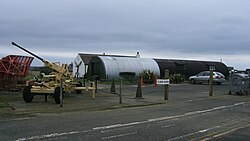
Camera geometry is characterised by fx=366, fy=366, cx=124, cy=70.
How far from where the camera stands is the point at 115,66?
4509 centimetres

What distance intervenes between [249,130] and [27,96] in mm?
10012

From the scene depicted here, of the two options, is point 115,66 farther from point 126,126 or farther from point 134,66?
point 126,126

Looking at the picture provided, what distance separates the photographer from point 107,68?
44.3m

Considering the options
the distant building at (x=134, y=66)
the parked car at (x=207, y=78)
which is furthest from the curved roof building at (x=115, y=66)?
the parked car at (x=207, y=78)

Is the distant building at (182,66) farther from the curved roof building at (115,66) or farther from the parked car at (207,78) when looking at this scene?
the parked car at (207,78)

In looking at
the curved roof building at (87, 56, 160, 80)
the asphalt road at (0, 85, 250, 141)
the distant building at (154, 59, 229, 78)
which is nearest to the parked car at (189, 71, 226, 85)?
the curved roof building at (87, 56, 160, 80)

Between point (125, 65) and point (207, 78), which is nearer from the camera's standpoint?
point (207, 78)

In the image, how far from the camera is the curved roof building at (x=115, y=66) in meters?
44.4

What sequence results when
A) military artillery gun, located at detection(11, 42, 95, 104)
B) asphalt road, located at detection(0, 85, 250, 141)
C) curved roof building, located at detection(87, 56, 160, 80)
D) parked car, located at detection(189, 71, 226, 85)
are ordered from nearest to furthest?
asphalt road, located at detection(0, 85, 250, 141) < military artillery gun, located at detection(11, 42, 95, 104) < parked car, located at detection(189, 71, 226, 85) < curved roof building, located at detection(87, 56, 160, 80)

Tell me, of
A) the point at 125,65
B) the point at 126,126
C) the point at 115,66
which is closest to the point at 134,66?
the point at 125,65

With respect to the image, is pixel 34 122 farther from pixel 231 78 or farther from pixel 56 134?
pixel 231 78

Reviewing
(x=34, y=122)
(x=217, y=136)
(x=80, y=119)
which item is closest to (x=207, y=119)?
(x=217, y=136)

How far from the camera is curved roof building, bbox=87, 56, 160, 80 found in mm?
44406

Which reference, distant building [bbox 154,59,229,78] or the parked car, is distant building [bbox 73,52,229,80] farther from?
the parked car
